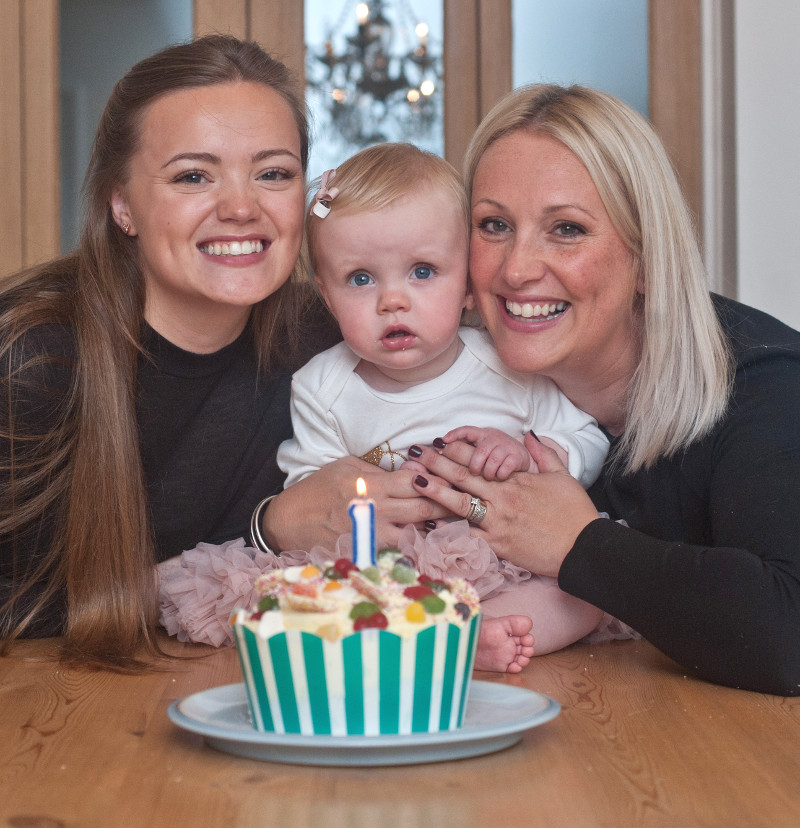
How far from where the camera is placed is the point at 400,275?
68.9 inches

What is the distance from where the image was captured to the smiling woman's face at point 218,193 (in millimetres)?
1807

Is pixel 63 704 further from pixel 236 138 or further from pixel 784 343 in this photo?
pixel 784 343

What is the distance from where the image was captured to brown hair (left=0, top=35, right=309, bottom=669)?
1669mm

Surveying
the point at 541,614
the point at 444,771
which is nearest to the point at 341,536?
the point at 541,614

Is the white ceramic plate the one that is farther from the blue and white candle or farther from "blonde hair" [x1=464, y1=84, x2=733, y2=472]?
"blonde hair" [x1=464, y1=84, x2=733, y2=472]

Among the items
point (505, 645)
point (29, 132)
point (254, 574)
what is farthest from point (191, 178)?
point (29, 132)

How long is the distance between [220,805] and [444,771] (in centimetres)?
21

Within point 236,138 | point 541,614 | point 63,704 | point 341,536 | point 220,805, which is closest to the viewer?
point 220,805

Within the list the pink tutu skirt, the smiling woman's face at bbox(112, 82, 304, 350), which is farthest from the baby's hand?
the smiling woman's face at bbox(112, 82, 304, 350)

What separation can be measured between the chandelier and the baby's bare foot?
214 centimetres

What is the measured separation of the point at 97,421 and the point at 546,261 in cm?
78

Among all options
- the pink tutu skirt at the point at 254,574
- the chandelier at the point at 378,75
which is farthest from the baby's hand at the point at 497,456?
the chandelier at the point at 378,75

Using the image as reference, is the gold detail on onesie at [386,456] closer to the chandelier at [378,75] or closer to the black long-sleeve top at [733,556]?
the black long-sleeve top at [733,556]

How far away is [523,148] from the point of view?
1.69m
